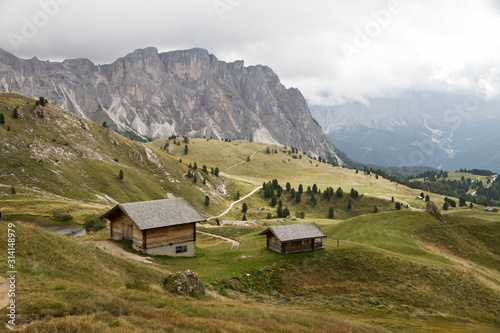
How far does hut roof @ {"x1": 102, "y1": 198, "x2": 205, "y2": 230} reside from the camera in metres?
44.8

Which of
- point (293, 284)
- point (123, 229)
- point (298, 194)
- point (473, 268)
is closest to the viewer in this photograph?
point (293, 284)

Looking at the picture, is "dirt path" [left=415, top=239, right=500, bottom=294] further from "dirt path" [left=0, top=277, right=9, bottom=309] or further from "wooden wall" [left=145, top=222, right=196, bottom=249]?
"dirt path" [left=0, top=277, right=9, bottom=309]

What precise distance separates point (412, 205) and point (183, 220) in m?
174

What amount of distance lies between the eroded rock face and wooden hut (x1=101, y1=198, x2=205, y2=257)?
17.3 m

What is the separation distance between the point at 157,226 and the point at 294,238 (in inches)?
776

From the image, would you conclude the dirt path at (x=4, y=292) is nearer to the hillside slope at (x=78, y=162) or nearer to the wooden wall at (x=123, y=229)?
the wooden wall at (x=123, y=229)

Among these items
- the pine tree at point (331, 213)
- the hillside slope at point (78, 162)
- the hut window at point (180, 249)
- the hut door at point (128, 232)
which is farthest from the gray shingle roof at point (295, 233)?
the pine tree at point (331, 213)

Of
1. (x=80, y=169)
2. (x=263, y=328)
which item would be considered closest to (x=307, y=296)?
(x=263, y=328)

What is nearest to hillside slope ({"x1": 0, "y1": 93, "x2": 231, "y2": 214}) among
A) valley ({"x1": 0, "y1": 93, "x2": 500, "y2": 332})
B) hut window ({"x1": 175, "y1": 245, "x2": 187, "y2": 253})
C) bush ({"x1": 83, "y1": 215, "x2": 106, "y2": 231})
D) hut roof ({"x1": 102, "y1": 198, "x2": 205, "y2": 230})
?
valley ({"x1": 0, "y1": 93, "x2": 500, "y2": 332})

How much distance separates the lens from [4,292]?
16.8 meters

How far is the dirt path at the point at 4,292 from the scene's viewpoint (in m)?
15.4

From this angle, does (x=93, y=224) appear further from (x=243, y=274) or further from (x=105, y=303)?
(x=105, y=303)

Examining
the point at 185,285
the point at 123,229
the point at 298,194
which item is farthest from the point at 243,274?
the point at 298,194

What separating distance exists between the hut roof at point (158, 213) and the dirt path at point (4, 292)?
25.0 meters
